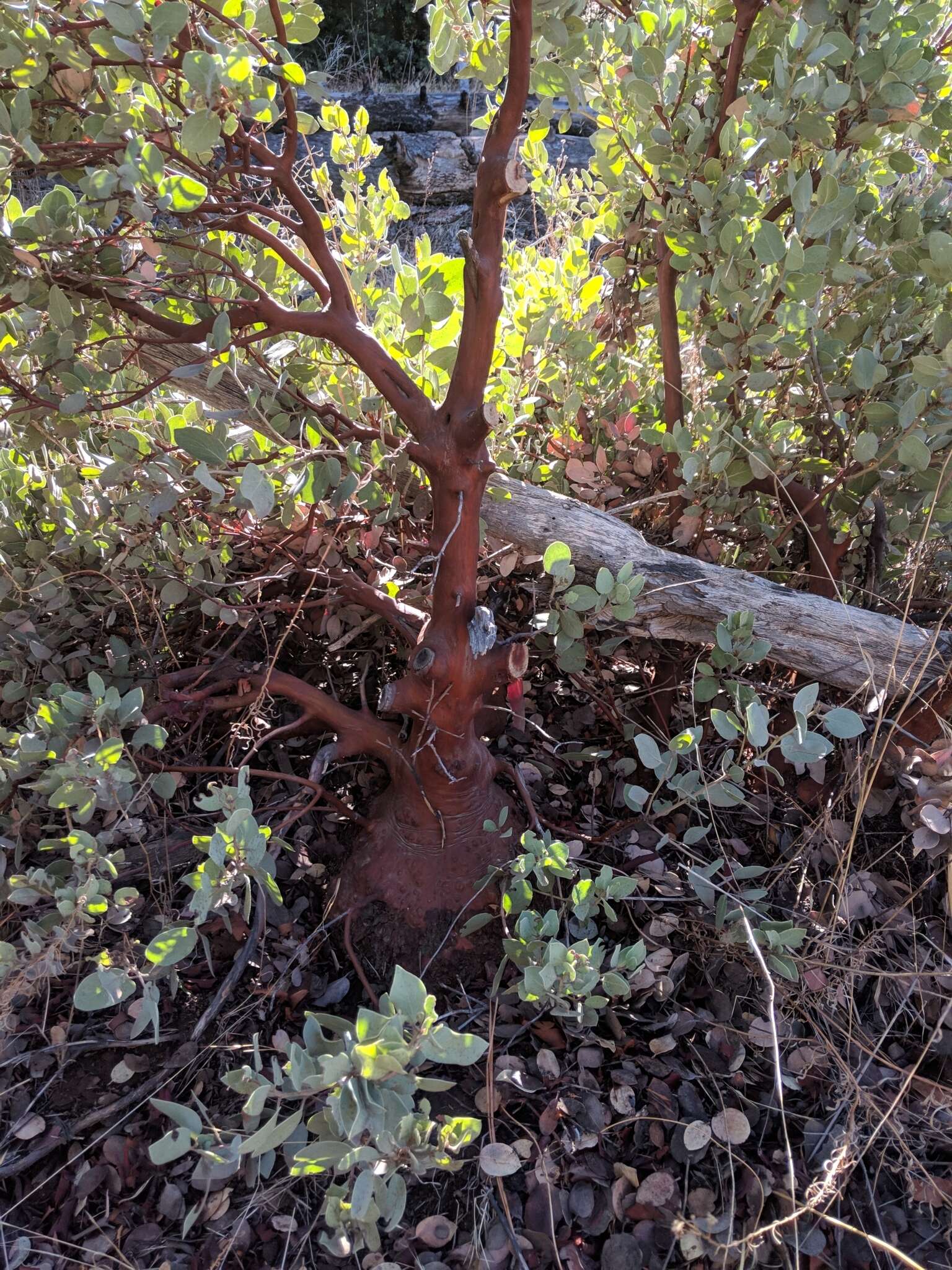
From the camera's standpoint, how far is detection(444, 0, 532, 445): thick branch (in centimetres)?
122

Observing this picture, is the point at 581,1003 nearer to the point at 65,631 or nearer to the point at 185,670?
the point at 185,670

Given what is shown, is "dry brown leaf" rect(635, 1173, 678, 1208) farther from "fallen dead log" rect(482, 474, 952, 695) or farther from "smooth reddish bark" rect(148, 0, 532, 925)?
"fallen dead log" rect(482, 474, 952, 695)

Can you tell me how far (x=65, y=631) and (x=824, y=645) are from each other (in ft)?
5.18

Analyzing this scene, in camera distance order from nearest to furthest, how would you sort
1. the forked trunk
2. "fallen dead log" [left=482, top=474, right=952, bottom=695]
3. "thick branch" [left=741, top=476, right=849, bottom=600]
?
the forked trunk
"fallen dead log" [left=482, top=474, right=952, bottom=695]
"thick branch" [left=741, top=476, right=849, bottom=600]

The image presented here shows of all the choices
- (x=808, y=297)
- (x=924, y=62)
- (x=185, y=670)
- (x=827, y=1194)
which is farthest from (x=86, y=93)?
(x=827, y=1194)

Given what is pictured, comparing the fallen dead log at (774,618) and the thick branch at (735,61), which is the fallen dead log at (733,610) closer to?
the fallen dead log at (774,618)


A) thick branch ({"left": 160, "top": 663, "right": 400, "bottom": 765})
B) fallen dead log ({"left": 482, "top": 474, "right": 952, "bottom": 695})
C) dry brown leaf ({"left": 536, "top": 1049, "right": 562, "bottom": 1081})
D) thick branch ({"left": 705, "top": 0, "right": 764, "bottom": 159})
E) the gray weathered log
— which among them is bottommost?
dry brown leaf ({"left": 536, "top": 1049, "right": 562, "bottom": 1081})

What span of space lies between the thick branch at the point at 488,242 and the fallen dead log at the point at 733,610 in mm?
344

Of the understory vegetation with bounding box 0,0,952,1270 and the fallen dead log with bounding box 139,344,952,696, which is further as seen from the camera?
the fallen dead log with bounding box 139,344,952,696

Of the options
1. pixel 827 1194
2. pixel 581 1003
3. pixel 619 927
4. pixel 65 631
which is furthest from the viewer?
pixel 65 631

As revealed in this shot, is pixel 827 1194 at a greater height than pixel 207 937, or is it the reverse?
pixel 207 937

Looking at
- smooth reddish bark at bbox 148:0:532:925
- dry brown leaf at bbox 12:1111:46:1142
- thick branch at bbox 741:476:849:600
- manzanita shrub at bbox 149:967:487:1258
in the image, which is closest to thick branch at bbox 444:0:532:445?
smooth reddish bark at bbox 148:0:532:925

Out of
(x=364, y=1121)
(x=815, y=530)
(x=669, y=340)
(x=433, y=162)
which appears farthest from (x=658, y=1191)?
(x=433, y=162)

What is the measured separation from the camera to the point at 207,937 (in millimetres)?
1625
